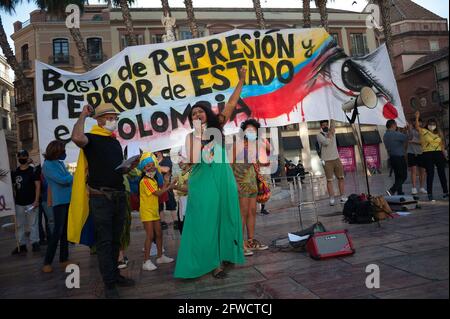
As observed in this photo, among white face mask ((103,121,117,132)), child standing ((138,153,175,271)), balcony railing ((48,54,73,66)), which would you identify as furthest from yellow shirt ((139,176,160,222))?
balcony railing ((48,54,73,66))

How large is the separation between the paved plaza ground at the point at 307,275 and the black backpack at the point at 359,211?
0.76ft

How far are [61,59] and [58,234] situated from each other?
28.3 metres

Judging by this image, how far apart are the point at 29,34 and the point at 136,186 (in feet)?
99.7

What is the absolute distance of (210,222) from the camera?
334 centimetres

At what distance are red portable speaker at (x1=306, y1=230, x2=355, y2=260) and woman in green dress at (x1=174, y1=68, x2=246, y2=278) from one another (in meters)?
0.79

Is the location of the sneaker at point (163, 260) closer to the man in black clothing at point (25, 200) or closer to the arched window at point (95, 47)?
the man in black clothing at point (25, 200)

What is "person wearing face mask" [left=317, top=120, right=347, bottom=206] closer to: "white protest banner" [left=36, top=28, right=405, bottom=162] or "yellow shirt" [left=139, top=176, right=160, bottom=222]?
"white protest banner" [left=36, top=28, right=405, bottom=162]

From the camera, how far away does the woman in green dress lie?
3295 millimetres

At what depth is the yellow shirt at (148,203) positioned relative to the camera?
4133mm

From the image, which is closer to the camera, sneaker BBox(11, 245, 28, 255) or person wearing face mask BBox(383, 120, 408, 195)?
sneaker BBox(11, 245, 28, 255)

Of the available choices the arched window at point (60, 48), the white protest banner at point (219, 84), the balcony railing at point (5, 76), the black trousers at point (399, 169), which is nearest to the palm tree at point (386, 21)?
the black trousers at point (399, 169)

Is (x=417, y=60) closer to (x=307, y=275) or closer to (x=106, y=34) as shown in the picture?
(x=106, y=34)

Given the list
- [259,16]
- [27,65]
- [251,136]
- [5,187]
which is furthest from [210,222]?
[27,65]

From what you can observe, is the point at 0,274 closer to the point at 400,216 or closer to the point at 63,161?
the point at 63,161
